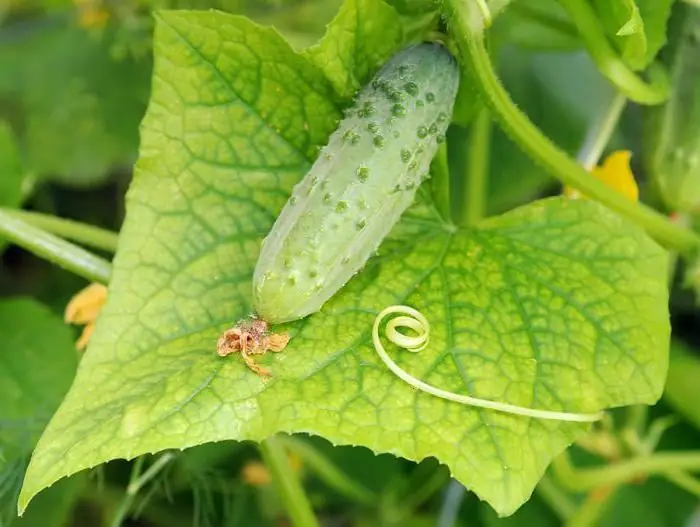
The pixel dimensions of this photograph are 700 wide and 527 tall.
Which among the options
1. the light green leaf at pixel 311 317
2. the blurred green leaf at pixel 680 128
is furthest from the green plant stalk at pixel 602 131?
the light green leaf at pixel 311 317

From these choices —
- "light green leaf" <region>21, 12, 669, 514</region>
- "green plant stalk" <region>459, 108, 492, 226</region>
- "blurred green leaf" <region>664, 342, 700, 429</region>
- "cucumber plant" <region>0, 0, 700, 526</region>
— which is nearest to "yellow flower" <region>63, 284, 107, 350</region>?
"cucumber plant" <region>0, 0, 700, 526</region>

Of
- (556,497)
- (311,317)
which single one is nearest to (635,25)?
(311,317)

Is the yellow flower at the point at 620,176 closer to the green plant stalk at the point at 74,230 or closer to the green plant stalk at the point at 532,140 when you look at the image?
the green plant stalk at the point at 532,140

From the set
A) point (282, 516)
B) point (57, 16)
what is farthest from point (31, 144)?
point (282, 516)

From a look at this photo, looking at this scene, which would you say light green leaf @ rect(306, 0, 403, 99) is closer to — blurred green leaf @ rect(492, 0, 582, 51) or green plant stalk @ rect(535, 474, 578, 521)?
blurred green leaf @ rect(492, 0, 582, 51)

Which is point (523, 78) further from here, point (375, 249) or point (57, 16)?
point (57, 16)

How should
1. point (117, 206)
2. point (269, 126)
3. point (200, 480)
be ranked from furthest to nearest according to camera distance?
point (117, 206)
point (200, 480)
point (269, 126)
